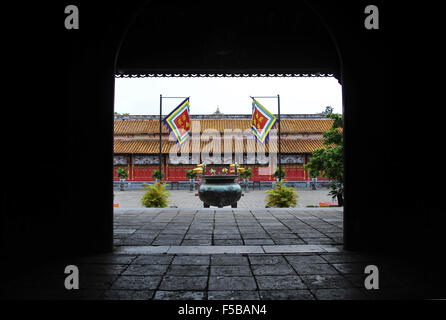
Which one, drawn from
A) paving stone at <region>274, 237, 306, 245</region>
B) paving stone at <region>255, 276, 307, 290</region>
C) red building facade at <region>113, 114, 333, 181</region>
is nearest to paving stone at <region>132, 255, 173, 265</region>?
paving stone at <region>255, 276, 307, 290</region>

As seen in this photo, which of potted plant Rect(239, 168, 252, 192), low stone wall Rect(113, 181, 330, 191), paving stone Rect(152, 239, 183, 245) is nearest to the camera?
paving stone Rect(152, 239, 183, 245)

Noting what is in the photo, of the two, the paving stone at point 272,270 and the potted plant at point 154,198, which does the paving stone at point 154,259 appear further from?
the potted plant at point 154,198

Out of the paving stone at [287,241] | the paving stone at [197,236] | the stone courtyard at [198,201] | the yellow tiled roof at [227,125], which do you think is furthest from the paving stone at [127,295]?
the yellow tiled roof at [227,125]

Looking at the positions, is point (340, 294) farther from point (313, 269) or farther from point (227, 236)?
point (227, 236)

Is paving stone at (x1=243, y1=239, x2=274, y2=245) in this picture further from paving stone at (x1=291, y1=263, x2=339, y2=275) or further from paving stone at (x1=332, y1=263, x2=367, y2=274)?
paving stone at (x1=332, y1=263, x2=367, y2=274)

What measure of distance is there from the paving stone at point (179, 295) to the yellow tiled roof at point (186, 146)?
20271 millimetres

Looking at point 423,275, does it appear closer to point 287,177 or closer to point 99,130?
point 99,130

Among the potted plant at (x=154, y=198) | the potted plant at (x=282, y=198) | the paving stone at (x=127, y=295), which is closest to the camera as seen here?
the paving stone at (x=127, y=295)

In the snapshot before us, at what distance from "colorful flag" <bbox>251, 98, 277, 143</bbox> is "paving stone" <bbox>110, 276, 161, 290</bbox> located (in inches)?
393

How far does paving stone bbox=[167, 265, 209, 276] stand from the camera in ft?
7.39

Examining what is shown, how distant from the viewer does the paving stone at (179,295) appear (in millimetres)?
1808

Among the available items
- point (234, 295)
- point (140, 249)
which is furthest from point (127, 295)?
point (140, 249)

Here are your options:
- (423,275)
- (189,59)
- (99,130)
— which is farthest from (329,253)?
(189,59)

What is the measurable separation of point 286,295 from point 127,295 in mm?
1124
